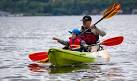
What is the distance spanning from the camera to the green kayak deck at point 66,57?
82.2 ft

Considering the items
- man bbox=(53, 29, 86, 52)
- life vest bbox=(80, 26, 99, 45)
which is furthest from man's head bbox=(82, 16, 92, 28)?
man bbox=(53, 29, 86, 52)

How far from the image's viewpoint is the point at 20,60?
29.8m

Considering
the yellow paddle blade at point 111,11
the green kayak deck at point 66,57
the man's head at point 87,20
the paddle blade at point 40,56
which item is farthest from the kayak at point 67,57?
the yellow paddle blade at point 111,11

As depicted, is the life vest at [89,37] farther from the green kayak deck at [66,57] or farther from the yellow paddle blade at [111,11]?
the yellow paddle blade at [111,11]

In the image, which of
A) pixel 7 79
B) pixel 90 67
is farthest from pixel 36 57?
pixel 7 79

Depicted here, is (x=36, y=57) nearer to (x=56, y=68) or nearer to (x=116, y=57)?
(x=56, y=68)

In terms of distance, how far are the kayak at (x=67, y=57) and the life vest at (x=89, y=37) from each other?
750 millimetres

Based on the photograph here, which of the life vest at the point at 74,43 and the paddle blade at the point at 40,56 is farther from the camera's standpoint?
the paddle blade at the point at 40,56

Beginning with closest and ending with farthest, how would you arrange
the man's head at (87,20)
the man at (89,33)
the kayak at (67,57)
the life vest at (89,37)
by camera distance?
1. the kayak at (67,57)
2. the man's head at (87,20)
3. the man at (89,33)
4. the life vest at (89,37)

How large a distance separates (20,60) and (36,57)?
2.35 metres

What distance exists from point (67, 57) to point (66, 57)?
54mm

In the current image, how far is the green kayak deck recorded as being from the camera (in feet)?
82.2

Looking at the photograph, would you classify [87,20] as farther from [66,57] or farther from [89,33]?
[66,57]

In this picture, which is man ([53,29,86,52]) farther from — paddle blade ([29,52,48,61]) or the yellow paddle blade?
the yellow paddle blade
